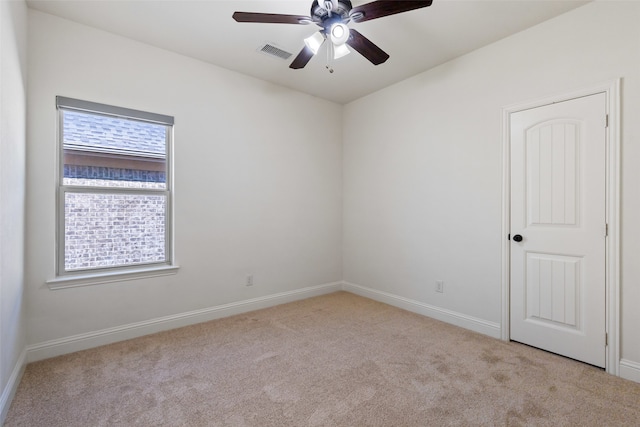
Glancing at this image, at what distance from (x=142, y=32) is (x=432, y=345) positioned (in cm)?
380

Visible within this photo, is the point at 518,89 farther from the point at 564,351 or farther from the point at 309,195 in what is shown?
the point at 309,195

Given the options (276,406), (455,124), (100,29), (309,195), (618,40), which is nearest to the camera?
(276,406)

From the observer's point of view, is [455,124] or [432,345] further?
[455,124]

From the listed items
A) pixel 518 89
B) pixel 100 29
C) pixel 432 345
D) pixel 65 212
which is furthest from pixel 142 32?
pixel 432 345

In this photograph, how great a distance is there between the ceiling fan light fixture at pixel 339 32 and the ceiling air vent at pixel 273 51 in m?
1.03

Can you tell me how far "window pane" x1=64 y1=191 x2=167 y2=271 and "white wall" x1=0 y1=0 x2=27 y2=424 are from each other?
363mm

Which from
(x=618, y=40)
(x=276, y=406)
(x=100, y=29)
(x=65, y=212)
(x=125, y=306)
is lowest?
(x=276, y=406)

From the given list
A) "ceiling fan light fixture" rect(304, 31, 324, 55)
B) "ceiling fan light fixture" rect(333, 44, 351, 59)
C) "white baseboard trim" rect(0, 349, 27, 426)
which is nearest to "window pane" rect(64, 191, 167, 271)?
"white baseboard trim" rect(0, 349, 27, 426)

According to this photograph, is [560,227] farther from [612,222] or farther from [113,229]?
[113,229]

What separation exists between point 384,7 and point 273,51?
1436 millimetres

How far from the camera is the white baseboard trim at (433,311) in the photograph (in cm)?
298

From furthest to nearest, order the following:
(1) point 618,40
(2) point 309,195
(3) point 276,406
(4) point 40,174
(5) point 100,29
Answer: (2) point 309,195 → (5) point 100,29 → (4) point 40,174 → (1) point 618,40 → (3) point 276,406

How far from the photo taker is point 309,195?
4.24m

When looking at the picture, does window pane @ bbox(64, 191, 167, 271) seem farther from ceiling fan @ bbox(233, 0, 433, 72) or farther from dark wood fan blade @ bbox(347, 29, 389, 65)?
dark wood fan blade @ bbox(347, 29, 389, 65)
